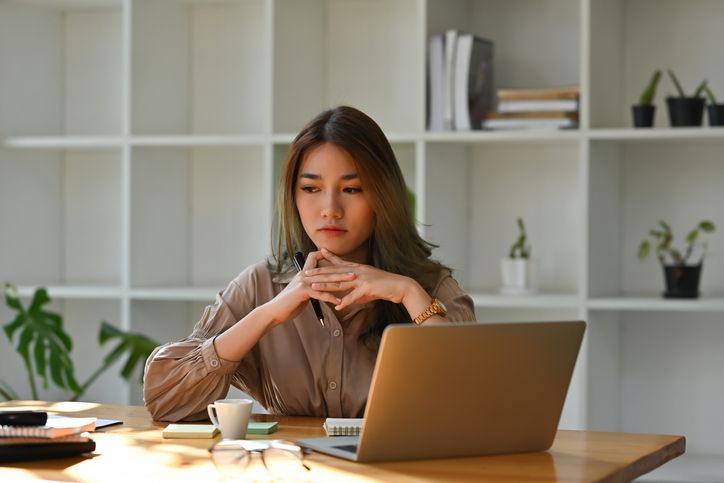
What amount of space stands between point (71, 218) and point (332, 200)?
221cm

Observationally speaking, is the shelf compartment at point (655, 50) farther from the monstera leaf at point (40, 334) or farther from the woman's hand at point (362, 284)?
the monstera leaf at point (40, 334)

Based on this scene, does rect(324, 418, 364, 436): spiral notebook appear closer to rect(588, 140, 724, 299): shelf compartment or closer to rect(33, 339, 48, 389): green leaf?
rect(588, 140, 724, 299): shelf compartment

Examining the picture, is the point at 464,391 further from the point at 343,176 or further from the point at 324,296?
the point at 343,176

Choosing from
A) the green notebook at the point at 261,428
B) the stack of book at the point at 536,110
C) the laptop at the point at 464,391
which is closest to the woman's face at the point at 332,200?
the green notebook at the point at 261,428

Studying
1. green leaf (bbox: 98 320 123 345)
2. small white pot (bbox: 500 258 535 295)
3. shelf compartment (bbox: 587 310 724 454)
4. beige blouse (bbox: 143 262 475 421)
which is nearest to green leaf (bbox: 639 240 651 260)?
shelf compartment (bbox: 587 310 724 454)

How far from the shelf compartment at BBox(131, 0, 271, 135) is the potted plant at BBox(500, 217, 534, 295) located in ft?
3.43

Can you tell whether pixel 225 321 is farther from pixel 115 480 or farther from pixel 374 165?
pixel 115 480

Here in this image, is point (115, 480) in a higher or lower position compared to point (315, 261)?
lower

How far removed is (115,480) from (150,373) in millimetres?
681

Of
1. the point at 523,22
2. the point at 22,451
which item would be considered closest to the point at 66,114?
the point at 523,22

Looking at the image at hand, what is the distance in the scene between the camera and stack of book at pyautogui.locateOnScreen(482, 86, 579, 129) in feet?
11.8

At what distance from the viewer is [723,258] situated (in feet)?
12.4

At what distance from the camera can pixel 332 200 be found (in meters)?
2.49

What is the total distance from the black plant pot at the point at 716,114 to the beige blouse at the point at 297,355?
1.37 meters
